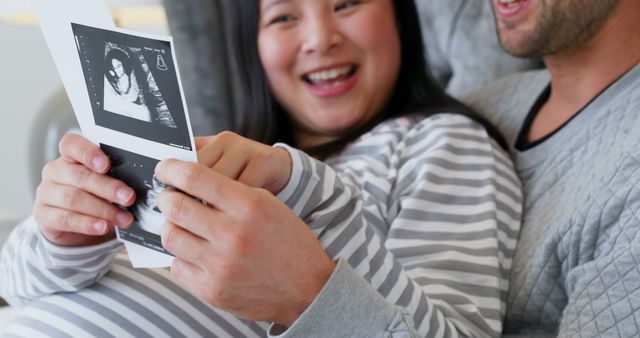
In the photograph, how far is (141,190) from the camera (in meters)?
0.81

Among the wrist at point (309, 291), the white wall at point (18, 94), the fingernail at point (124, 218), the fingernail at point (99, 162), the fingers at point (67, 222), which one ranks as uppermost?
the fingernail at point (99, 162)

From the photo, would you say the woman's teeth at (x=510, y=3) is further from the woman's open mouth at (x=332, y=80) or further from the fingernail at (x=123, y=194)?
the fingernail at (x=123, y=194)

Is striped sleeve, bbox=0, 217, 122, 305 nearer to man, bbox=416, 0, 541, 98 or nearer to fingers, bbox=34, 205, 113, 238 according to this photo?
fingers, bbox=34, 205, 113, 238

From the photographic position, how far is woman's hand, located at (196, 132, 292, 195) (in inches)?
32.4

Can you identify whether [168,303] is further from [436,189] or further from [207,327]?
[436,189]

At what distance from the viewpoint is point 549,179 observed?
3.76 ft

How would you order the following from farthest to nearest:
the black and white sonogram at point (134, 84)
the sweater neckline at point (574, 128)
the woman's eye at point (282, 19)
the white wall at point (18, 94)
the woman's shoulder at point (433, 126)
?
the white wall at point (18, 94)
the woman's eye at point (282, 19)
the woman's shoulder at point (433, 126)
the sweater neckline at point (574, 128)
the black and white sonogram at point (134, 84)

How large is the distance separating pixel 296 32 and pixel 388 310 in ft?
2.14

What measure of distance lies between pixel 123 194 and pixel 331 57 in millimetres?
600

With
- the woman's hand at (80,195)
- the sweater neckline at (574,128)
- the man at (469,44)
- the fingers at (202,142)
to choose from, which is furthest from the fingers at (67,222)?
the man at (469,44)

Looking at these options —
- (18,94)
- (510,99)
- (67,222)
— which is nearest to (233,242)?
(67,222)

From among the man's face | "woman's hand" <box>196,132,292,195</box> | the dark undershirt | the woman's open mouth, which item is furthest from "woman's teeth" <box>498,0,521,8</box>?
"woman's hand" <box>196,132,292,195</box>

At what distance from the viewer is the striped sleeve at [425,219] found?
0.91 m

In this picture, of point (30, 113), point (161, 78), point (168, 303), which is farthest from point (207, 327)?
point (30, 113)
